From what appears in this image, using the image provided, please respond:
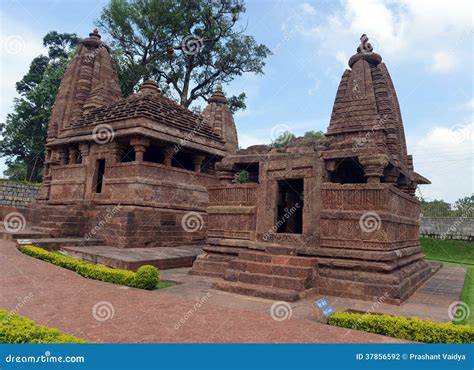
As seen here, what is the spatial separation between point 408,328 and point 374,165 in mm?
3569

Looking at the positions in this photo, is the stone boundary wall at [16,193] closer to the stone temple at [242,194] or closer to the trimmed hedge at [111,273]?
the stone temple at [242,194]

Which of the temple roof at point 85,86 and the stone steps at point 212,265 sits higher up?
the temple roof at point 85,86

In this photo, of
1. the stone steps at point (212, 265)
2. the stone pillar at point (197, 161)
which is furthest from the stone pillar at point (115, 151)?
the stone steps at point (212, 265)

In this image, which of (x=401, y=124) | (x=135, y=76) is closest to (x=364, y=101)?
(x=401, y=124)

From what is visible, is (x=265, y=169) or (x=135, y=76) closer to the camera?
(x=265, y=169)

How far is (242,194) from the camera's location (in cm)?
924

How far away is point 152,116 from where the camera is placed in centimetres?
1292

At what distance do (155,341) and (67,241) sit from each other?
7810 millimetres

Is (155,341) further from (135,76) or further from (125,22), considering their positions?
(125,22)

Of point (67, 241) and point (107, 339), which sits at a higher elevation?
point (67, 241)

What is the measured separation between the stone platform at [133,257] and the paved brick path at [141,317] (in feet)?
4.73

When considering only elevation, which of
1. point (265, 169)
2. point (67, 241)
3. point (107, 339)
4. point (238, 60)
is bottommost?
point (107, 339)

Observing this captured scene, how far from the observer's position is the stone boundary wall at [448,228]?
2095 cm

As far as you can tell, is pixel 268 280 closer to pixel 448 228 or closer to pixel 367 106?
pixel 367 106
